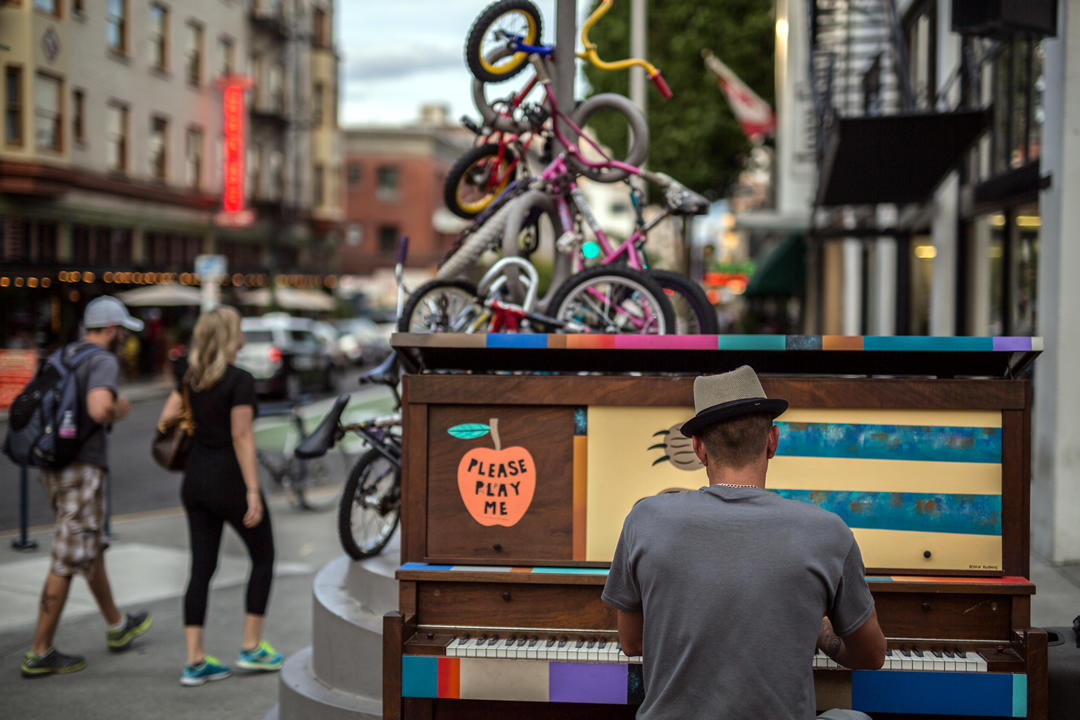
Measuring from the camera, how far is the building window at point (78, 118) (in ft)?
95.6

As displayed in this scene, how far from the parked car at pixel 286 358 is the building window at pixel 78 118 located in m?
6.85

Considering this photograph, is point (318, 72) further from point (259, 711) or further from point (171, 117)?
point (259, 711)

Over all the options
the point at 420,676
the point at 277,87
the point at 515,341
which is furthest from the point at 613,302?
the point at 277,87

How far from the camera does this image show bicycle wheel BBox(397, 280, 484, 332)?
5.88m

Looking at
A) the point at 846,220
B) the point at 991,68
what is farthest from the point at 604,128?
the point at 991,68

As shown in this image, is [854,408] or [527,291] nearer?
[854,408]

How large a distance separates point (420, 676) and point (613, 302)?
262cm

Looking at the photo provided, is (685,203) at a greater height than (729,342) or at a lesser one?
greater

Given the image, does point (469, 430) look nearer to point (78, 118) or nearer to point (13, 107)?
point (13, 107)

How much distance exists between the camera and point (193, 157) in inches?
1448

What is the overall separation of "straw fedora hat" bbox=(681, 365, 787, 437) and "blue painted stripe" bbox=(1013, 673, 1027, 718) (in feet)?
4.35

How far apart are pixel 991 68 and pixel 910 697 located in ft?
29.4

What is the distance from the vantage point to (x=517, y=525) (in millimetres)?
3771

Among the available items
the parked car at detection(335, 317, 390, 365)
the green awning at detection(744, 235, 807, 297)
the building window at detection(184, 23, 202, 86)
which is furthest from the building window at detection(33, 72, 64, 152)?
the green awning at detection(744, 235, 807, 297)
